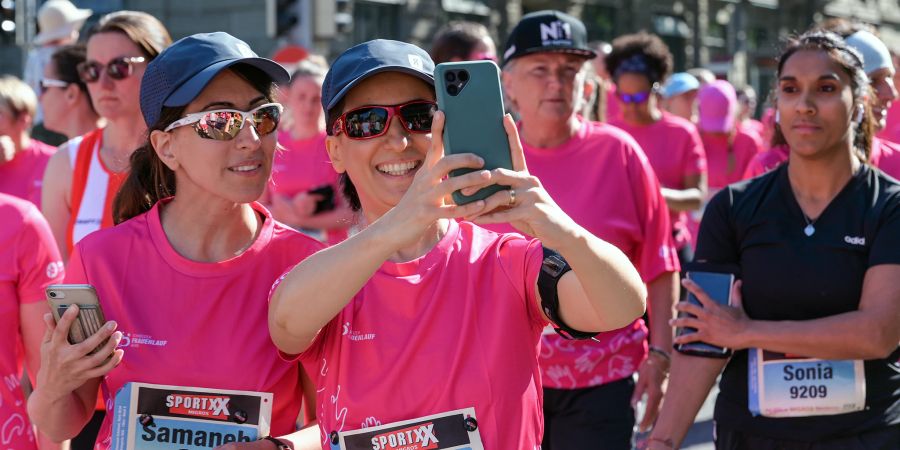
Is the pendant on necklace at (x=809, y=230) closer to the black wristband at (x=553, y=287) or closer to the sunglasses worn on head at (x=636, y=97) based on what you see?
the black wristband at (x=553, y=287)

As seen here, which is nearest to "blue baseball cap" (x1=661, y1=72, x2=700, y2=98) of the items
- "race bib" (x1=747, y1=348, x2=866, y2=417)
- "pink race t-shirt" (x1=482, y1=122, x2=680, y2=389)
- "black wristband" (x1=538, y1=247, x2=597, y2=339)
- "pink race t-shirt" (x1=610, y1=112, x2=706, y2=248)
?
"pink race t-shirt" (x1=610, y1=112, x2=706, y2=248)

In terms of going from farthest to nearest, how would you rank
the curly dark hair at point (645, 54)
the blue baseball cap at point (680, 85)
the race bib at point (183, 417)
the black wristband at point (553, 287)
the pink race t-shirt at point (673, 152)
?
the blue baseball cap at point (680, 85) → the curly dark hair at point (645, 54) → the pink race t-shirt at point (673, 152) → the race bib at point (183, 417) → the black wristband at point (553, 287)

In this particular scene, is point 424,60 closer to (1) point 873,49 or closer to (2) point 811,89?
(2) point 811,89

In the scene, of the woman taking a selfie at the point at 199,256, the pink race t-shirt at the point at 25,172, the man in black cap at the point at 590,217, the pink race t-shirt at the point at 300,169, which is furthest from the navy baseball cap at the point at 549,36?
the pink race t-shirt at the point at 25,172

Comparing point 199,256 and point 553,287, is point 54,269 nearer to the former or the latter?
point 199,256

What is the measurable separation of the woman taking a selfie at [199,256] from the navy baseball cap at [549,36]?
1.85m

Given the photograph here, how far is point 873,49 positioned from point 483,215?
114 inches

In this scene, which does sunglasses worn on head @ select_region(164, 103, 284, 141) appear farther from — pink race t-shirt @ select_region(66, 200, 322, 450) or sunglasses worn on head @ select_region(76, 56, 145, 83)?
sunglasses worn on head @ select_region(76, 56, 145, 83)

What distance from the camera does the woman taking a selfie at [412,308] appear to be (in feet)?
8.63

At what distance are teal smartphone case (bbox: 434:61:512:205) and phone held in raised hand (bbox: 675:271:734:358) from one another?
65.0 inches

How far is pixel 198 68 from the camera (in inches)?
118

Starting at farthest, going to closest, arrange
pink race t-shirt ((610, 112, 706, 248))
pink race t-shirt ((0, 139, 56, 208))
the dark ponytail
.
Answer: pink race t-shirt ((610, 112, 706, 248))
pink race t-shirt ((0, 139, 56, 208))
the dark ponytail

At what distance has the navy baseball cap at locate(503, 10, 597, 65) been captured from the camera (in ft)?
15.7

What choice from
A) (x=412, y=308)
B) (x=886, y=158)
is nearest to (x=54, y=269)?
(x=412, y=308)
